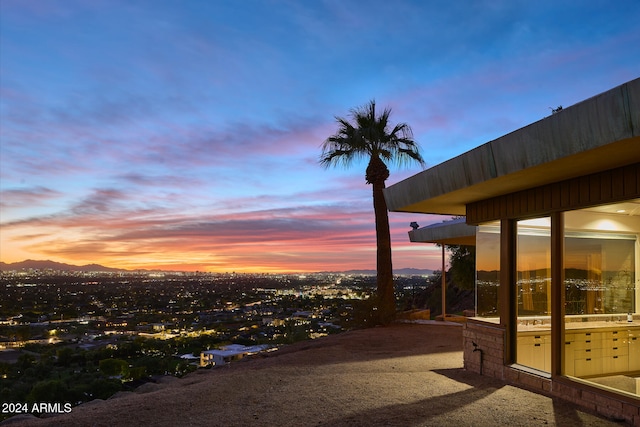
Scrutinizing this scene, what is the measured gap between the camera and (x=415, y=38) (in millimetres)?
14734

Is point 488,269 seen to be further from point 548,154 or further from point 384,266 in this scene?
point 384,266

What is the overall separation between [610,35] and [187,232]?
3179 centimetres

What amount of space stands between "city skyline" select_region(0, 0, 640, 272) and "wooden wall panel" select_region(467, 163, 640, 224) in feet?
3.71

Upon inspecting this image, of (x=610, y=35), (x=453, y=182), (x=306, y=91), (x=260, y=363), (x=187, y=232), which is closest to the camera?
(x=453, y=182)

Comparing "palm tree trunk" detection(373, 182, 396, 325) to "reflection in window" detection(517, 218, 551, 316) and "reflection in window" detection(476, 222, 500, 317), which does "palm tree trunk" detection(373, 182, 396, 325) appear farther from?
"reflection in window" detection(517, 218, 551, 316)

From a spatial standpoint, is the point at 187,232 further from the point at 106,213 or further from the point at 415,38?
the point at 415,38

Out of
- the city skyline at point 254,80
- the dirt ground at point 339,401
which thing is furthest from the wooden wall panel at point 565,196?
the dirt ground at point 339,401

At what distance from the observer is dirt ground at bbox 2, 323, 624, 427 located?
557 cm

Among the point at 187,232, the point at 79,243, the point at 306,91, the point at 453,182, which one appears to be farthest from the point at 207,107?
the point at 79,243

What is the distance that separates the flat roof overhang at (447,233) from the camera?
1527cm

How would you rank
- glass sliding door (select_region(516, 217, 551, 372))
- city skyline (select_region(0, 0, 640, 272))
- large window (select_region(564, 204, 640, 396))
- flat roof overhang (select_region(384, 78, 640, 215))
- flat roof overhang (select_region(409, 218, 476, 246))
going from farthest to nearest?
1. flat roof overhang (select_region(409, 218, 476, 246))
2. city skyline (select_region(0, 0, 640, 272))
3. glass sliding door (select_region(516, 217, 551, 372))
4. large window (select_region(564, 204, 640, 396))
5. flat roof overhang (select_region(384, 78, 640, 215))

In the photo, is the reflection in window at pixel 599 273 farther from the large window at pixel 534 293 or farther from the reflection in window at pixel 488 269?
the reflection in window at pixel 488 269

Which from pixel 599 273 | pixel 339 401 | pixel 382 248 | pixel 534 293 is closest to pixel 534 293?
pixel 534 293

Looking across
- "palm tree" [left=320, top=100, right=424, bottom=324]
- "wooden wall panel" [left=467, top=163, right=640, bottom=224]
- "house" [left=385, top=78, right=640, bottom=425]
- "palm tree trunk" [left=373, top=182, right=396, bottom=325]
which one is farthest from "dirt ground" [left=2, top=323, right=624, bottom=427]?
"palm tree" [left=320, top=100, right=424, bottom=324]
